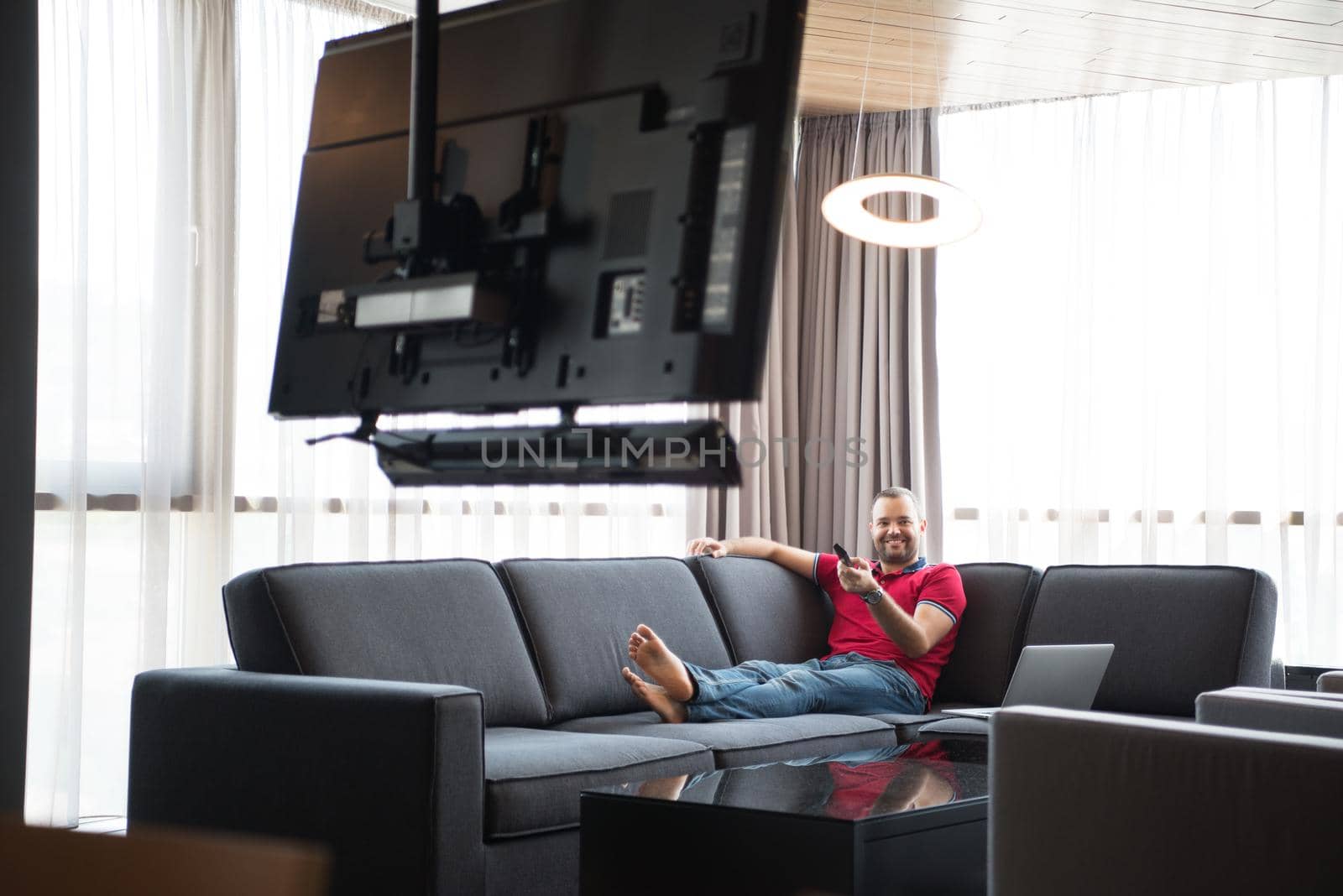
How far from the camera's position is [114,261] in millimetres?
4199

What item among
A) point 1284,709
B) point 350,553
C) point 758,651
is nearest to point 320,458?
point 350,553

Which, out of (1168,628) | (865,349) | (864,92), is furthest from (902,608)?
(864,92)

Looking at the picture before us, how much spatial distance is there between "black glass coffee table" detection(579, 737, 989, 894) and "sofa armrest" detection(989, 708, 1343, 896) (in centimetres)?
45

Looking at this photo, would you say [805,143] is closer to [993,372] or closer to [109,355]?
[993,372]

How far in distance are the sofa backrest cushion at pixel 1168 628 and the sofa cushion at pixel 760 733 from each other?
0.72 m

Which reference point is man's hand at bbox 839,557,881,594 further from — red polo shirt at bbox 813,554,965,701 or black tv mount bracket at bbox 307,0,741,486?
black tv mount bracket at bbox 307,0,741,486

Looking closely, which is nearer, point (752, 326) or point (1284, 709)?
point (752, 326)

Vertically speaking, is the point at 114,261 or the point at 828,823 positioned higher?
the point at 114,261

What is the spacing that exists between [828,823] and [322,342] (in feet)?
4.48

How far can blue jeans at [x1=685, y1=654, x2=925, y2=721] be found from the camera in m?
3.70

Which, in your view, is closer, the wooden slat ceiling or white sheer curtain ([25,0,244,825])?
white sheer curtain ([25,0,244,825])

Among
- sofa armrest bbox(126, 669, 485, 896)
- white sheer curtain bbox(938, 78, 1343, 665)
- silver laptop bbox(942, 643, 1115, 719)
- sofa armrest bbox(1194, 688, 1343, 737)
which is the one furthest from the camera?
white sheer curtain bbox(938, 78, 1343, 665)

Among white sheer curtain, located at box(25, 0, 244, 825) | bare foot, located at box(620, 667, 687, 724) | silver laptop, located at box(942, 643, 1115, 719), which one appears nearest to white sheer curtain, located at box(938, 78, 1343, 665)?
silver laptop, located at box(942, 643, 1115, 719)

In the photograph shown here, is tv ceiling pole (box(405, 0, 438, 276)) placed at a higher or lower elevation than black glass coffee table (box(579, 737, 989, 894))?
higher
